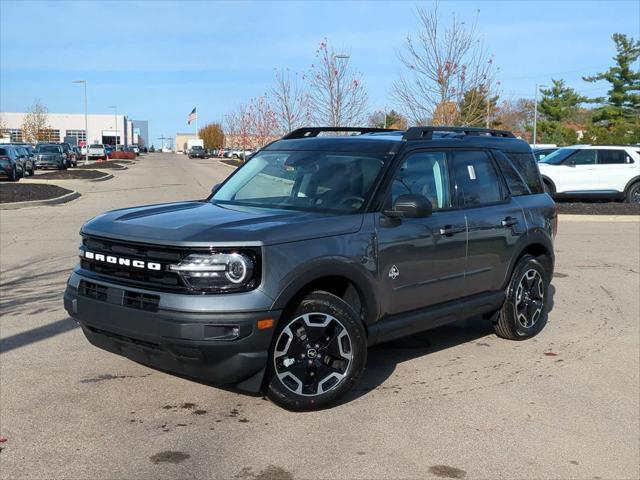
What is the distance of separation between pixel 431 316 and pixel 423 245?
581 millimetres

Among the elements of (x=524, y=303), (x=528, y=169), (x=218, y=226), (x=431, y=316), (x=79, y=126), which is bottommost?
(x=524, y=303)

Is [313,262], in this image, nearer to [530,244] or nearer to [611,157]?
[530,244]

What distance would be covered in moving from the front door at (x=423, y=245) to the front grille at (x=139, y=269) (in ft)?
4.88

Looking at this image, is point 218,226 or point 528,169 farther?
point 528,169

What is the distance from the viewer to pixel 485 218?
5809mm

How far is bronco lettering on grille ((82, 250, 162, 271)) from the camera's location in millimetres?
4266

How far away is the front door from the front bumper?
1.13 m

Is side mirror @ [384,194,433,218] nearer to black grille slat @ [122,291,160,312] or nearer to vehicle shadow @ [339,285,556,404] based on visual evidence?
vehicle shadow @ [339,285,556,404]

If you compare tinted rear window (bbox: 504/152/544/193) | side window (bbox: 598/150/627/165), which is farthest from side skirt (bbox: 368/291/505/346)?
side window (bbox: 598/150/627/165)

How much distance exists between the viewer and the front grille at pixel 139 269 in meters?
4.20

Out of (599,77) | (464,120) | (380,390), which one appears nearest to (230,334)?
(380,390)

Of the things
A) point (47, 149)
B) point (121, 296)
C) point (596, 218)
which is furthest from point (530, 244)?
→ point (47, 149)

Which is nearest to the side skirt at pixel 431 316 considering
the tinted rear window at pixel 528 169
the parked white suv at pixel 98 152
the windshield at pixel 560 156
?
the tinted rear window at pixel 528 169

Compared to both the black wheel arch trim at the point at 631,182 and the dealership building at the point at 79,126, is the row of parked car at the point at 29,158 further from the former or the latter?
the dealership building at the point at 79,126
